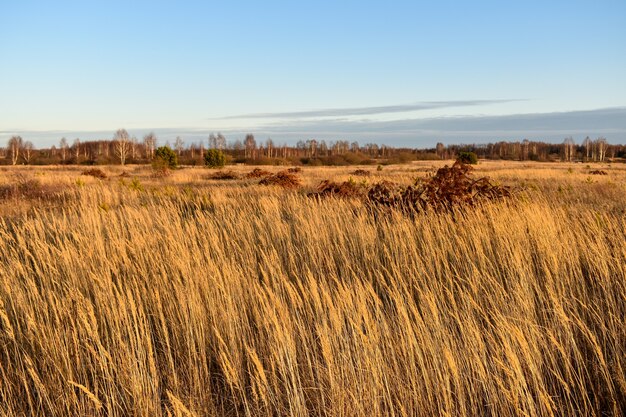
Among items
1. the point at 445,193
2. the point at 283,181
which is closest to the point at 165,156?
the point at 283,181

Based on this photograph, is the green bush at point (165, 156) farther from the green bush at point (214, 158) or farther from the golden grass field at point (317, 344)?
the golden grass field at point (317, 344)

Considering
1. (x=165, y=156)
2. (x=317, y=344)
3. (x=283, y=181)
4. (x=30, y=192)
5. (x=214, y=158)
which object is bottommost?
(x=317, y=344)

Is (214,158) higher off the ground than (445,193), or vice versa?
(214,158)

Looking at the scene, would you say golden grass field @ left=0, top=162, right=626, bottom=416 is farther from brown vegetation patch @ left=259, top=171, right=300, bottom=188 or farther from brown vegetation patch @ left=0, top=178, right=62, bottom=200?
brown vegetation patch @ left=259, top=171, right=300, bottom=188

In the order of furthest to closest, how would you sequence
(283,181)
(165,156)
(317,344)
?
(165,156), (283,181), (317,344)

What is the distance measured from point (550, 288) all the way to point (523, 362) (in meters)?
1.12

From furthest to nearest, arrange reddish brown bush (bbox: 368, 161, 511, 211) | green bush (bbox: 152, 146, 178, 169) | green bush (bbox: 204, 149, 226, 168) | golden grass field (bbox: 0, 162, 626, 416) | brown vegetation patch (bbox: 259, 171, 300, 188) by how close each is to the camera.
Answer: green bush (bbox: 204, 149, 226, 168)
green bush (bbox: 152, 146, 178, 169)
brown vegetation patch (bbox: 259, 171, 300, 188)
reddish brown bush (bbox: 368, 161, 511, 211)
golden grass field (bbox: 0, 162, 626, 416)

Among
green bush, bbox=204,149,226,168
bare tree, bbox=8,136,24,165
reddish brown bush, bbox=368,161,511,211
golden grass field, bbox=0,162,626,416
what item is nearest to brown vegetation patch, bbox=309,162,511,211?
reddish brown bush, bbox=368,161,511,211

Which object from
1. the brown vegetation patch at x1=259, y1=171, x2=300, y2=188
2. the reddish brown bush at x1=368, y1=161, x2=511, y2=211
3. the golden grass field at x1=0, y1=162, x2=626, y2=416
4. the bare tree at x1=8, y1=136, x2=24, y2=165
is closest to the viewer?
the golden grass field at x1=0, y1=162, x2=626, y2=416

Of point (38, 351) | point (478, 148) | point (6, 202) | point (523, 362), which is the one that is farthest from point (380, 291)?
point (478, 148)

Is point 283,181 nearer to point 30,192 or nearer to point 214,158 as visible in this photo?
point 30,192

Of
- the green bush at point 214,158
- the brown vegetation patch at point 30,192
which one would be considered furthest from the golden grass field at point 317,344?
the green bush at point 214,158

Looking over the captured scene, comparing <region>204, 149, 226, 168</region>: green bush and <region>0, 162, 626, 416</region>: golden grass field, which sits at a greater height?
<region>204, 149, 226, 168</region>: green bush

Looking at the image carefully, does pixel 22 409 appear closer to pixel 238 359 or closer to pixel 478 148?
pixel 238 359
